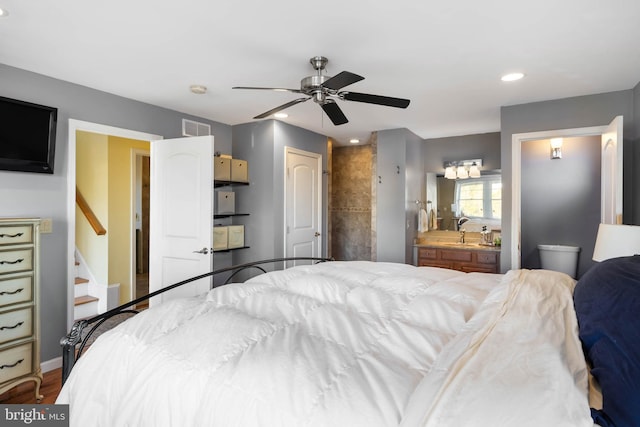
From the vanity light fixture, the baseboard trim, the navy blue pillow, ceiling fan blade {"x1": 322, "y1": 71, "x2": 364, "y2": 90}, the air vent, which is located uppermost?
the air vent

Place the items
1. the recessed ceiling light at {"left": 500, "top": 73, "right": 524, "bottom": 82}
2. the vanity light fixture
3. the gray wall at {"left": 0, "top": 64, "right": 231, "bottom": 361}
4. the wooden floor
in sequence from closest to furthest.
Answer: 1. the wooden floor
2. the gray wall at {"left": 0, "top": 64, "right": 231, "bottom": 361}
3. the recessed ceiling light at {"left": 500, "top": 73, "right": 524, "bottom": 82}
4. the vanity light fixture

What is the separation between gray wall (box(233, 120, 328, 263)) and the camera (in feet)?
13.7

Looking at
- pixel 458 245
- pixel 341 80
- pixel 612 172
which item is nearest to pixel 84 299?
pixel 341 80

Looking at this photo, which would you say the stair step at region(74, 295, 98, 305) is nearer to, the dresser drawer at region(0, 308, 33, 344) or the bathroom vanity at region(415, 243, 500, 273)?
the dresser drawer at region(0, 308, 33, 344)

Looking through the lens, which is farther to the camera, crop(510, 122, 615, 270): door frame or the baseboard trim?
crop(510, 122, 615, 270): door frame

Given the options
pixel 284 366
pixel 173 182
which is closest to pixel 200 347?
pixel 284 366

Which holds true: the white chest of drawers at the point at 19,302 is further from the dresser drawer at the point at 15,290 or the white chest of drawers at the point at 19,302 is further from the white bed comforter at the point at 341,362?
the white bed comforter at the point at 341,362

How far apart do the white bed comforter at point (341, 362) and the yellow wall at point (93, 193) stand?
343 cm

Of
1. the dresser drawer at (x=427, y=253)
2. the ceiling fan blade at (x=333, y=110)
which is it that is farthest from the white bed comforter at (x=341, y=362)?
the dresser drawer at (x=427, y=253)

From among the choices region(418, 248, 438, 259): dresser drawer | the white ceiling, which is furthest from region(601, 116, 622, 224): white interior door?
region(418, 248, 438, 259): dresser drawer

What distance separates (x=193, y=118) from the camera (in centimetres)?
404

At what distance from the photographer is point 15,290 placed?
2307 mm

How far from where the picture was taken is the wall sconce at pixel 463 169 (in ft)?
15.8

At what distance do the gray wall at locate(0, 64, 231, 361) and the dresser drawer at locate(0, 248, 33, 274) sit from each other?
0.49m
